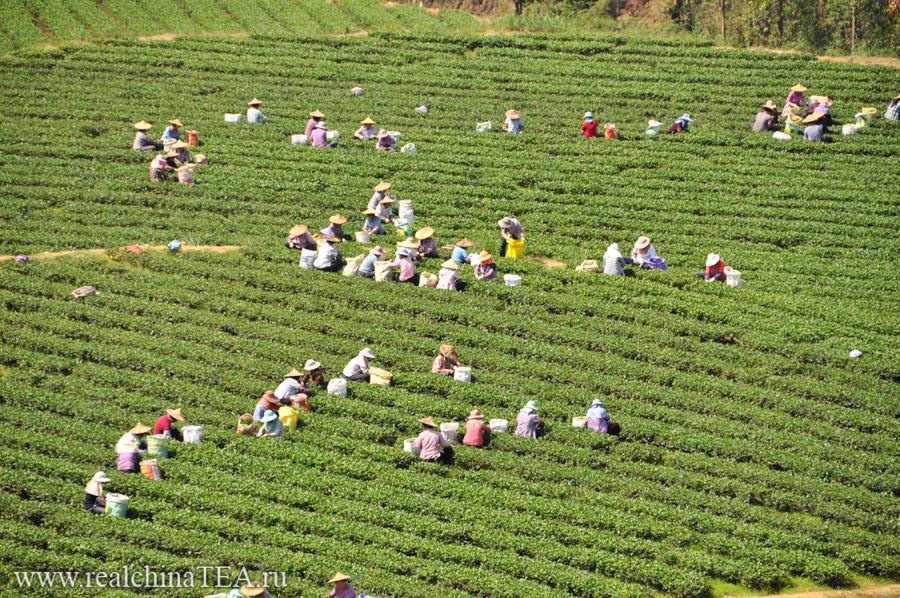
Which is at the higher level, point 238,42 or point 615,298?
point 238,42

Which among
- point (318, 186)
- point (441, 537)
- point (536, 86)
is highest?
point (536, 86)

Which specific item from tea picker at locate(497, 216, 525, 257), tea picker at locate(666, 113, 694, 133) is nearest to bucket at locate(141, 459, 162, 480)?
tea picker at locate(497, 216, 525, 257)

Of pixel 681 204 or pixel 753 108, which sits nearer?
pixel 681 204

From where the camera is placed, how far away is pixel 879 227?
131ft

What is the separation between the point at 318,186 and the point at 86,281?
9023mm

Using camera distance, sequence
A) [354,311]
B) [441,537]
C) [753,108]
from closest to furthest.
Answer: [441,537] → [354,311] → [753,108]

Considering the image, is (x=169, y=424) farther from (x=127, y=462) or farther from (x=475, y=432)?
(x=475, y=432)

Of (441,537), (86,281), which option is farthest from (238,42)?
(441,537)

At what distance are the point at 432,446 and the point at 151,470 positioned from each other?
6.58 meters

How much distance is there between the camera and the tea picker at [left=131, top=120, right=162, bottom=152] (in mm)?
43781

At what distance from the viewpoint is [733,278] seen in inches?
1437

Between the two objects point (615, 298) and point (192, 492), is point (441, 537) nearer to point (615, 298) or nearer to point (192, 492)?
point (192, 492)

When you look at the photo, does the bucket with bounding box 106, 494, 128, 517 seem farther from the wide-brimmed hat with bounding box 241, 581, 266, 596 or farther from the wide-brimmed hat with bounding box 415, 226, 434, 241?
the wide-brimmed hat with bounding box 415, 226, 434, 241

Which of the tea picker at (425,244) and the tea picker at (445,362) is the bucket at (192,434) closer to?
the tea picker at (445,362)
